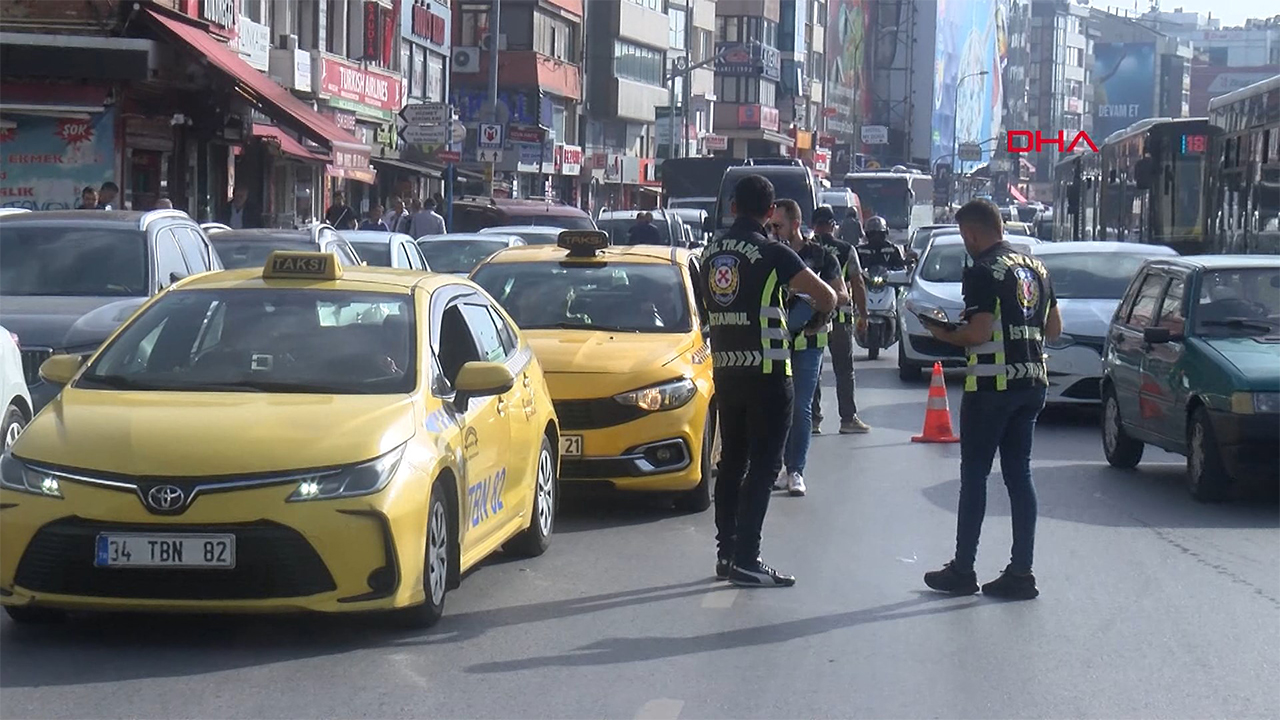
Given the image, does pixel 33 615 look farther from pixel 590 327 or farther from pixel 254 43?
pixel 254 43

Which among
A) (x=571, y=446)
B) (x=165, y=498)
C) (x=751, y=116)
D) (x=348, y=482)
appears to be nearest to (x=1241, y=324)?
(x=571, y=446)

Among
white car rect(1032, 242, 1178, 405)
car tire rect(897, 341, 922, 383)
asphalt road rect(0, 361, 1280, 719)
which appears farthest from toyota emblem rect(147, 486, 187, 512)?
car tire rect(897, 341, 922, 383)

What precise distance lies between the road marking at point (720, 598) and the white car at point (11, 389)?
379 centimetres

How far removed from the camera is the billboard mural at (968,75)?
140 m

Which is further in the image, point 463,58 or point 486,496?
point 463,58

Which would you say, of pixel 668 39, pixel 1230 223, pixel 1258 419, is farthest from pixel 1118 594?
pixel 668 39

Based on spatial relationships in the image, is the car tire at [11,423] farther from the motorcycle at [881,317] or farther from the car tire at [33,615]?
the motorcycle at [881,317]

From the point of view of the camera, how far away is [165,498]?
687 centimetres

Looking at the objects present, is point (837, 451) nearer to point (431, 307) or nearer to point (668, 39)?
point (431, 307)

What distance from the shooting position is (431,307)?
8.42 m

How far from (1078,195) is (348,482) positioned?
32.2 metres

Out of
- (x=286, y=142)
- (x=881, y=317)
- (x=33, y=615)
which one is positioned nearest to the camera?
(x=33, y=615)

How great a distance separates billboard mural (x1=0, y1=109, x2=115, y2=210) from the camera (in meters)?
27.1

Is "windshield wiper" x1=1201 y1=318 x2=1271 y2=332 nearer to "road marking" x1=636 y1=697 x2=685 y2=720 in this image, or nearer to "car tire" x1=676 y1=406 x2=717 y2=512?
"car tire" x1=676 y1=406 x2=717 y2=512
